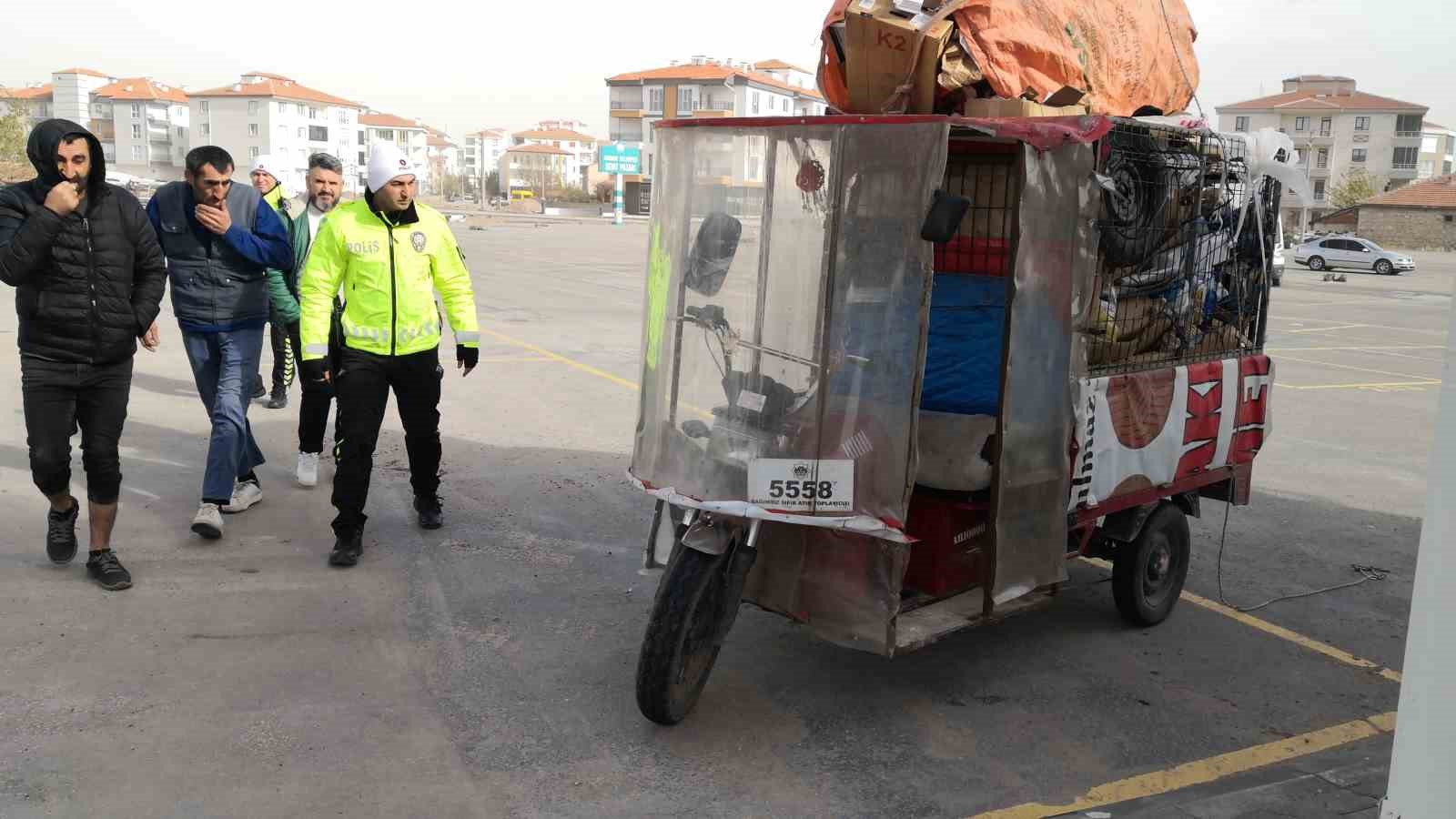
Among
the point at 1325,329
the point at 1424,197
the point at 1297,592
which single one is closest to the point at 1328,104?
the point at 1424,197

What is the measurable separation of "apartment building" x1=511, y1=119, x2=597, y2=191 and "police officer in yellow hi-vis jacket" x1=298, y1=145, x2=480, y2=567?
180 m

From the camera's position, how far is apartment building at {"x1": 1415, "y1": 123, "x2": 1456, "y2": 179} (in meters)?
113

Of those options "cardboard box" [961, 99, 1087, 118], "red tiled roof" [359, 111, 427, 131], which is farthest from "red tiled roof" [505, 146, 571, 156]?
"cardboard box" [961, 99, 1087, 118]

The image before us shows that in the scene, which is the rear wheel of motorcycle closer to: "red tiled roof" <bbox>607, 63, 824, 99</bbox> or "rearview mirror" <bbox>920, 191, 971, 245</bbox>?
"rearview mirror" <bbox>920, 191, 971, 245</bbox>

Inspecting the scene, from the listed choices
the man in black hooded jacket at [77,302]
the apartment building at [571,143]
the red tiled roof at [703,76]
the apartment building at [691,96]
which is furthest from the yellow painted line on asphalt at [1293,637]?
the apartment building at [571,143]

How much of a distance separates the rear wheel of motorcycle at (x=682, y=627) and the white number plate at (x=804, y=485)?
0.26 metres

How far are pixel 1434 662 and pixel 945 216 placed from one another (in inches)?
75.3

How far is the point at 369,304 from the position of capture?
5.96 m

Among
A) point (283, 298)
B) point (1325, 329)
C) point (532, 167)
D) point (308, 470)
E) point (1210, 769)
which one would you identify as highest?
point (532, 167)

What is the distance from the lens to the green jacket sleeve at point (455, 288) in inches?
244

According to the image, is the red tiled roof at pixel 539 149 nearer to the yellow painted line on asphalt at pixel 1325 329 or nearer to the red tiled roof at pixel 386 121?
the red tiled roof at pixel 386 121

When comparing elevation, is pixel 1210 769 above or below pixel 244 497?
below

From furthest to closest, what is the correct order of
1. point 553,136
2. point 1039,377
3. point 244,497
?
point 553,136, point 244,497, point 1039,377

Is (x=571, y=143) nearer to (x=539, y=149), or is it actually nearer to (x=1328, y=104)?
(x=539, y=149)
